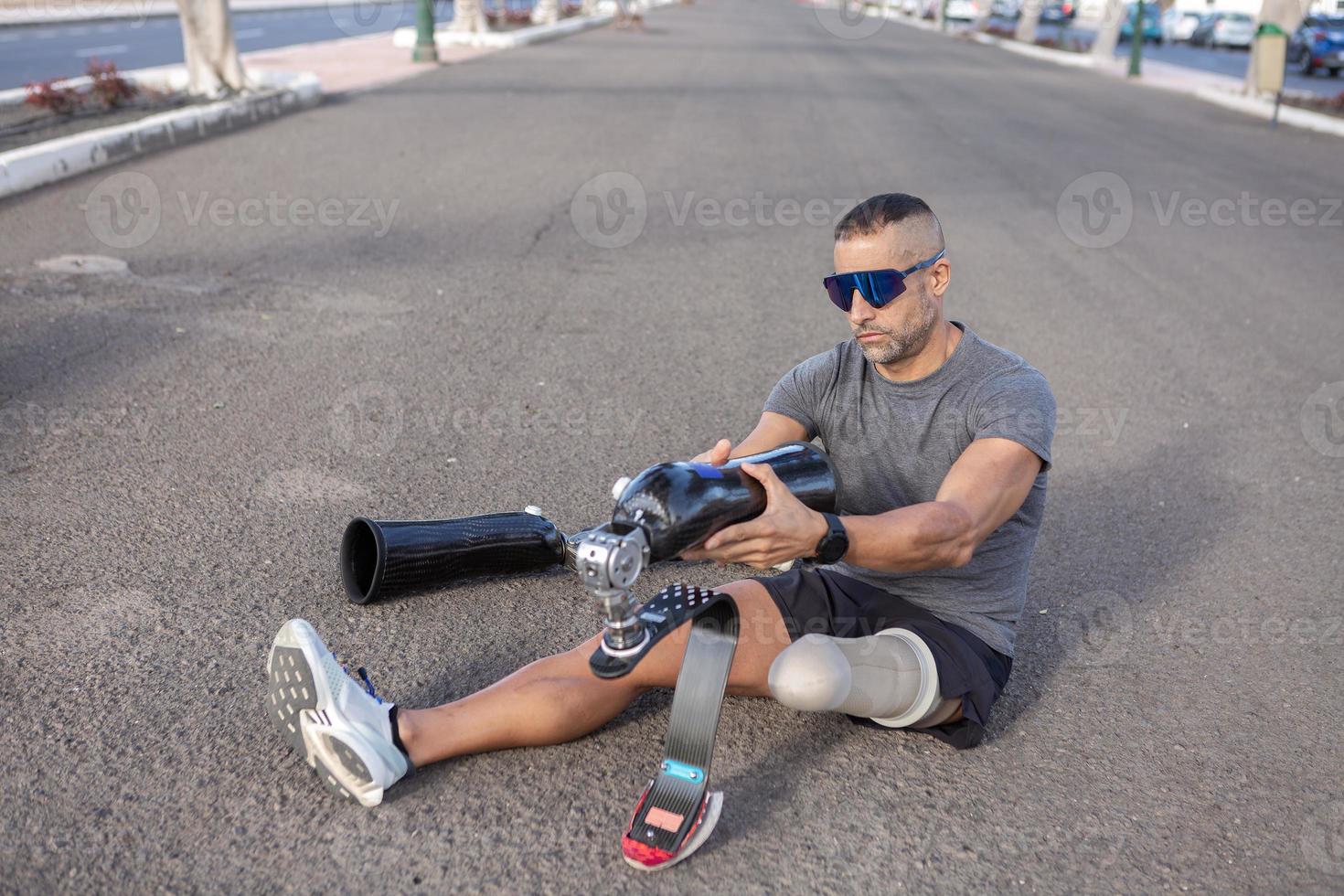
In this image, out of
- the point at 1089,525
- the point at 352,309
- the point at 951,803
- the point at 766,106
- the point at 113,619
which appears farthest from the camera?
the point at 766,106

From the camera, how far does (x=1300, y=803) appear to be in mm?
2887

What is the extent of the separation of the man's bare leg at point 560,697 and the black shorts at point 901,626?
91 mm

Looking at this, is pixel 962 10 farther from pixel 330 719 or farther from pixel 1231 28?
pixel 330 719

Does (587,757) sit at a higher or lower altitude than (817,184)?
higher

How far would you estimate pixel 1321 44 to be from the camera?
1226 inches

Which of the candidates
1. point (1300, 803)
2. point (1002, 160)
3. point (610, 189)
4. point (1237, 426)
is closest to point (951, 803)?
point (1300, 803)

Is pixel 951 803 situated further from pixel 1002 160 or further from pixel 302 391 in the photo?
pixel 1002 160

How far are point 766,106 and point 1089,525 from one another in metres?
13.3
